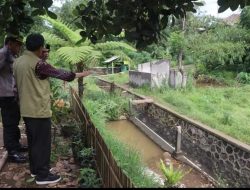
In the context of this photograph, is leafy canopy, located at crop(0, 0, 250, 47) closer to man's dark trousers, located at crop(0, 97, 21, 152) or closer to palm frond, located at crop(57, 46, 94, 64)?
man's dark trousers, located at crop(0, 97, 21, 152)

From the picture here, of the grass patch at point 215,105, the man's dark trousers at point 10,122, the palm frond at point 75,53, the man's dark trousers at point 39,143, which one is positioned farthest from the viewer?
the grass patch at point 215,105

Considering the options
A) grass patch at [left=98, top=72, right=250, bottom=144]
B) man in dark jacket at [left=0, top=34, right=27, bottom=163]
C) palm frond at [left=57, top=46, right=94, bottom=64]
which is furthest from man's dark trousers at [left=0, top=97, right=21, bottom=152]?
grass patch at [left=98, top=72, right=250, bottom=144]

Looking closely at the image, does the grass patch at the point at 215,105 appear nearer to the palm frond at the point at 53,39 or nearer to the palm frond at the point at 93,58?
the palm frond at the point at 93,58

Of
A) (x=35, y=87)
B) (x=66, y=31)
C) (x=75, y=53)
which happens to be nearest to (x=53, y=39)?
(x=66, y=31)

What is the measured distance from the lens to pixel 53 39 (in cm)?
791

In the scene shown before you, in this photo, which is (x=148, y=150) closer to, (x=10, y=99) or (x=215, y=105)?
(x=215, y=105)

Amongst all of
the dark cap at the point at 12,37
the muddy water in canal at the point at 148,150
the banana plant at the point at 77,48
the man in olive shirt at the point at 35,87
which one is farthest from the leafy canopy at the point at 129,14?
the banana plant at the point at 77,48

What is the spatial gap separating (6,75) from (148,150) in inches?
209

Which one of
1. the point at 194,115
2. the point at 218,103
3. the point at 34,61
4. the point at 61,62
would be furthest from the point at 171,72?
the point at 34,61

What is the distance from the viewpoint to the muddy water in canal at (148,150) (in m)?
6.70

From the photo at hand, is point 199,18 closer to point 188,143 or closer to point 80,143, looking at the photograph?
point 188,143

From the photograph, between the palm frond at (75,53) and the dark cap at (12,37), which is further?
the palm frond at (75,53)

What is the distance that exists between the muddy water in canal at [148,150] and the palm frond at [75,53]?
1.80 meters

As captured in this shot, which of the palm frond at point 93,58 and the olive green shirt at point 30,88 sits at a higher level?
the palm frond at point 93,58
